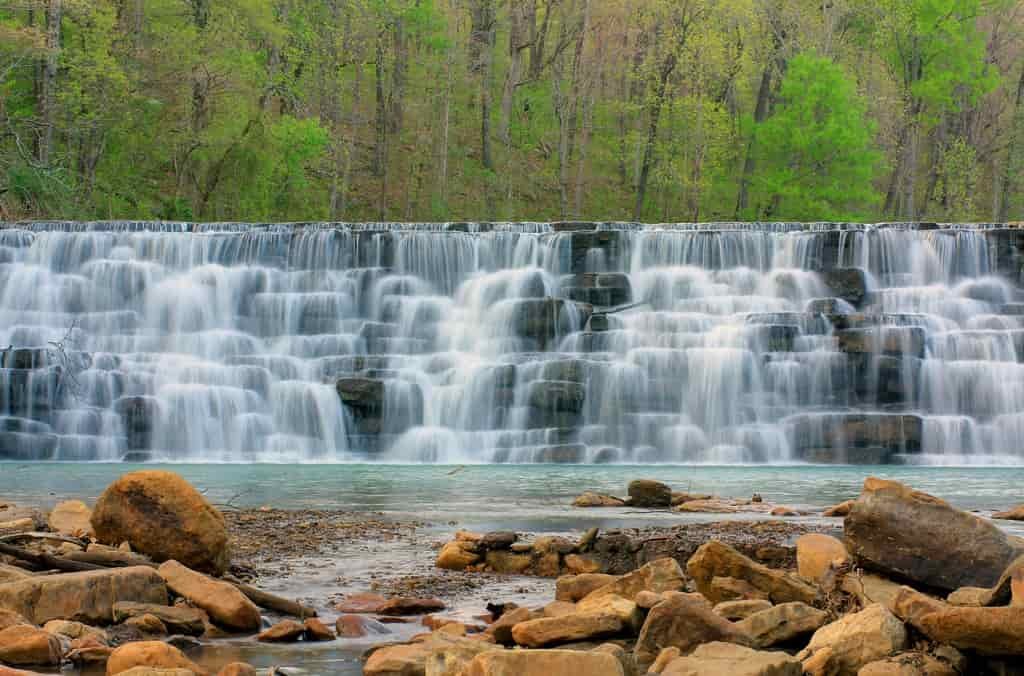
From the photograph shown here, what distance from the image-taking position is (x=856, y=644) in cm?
552

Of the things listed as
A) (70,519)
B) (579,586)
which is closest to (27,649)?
(579,586)

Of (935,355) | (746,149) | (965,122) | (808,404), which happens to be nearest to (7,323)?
(808,404)

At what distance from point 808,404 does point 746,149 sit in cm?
2510

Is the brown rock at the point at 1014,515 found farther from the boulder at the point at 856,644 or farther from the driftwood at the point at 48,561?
the driftwood at the point at 48,561

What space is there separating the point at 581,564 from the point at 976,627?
13.8 ft

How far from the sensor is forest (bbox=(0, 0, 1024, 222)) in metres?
45.7

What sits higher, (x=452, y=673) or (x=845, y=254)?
(x=845, y=254)

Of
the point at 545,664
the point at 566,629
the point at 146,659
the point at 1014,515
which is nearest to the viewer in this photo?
the point at 545,664

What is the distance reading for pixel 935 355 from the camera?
30406 millimetres

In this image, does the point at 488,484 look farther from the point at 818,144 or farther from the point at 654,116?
the point at 654,116

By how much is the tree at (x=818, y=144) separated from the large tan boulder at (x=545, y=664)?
45.5m

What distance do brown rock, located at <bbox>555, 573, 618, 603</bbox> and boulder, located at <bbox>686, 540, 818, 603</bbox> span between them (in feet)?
1.99

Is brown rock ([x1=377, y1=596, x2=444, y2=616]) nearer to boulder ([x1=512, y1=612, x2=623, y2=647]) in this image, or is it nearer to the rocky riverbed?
the rocky riverbed

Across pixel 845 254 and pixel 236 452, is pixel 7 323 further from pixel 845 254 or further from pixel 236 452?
pixel 845 254
